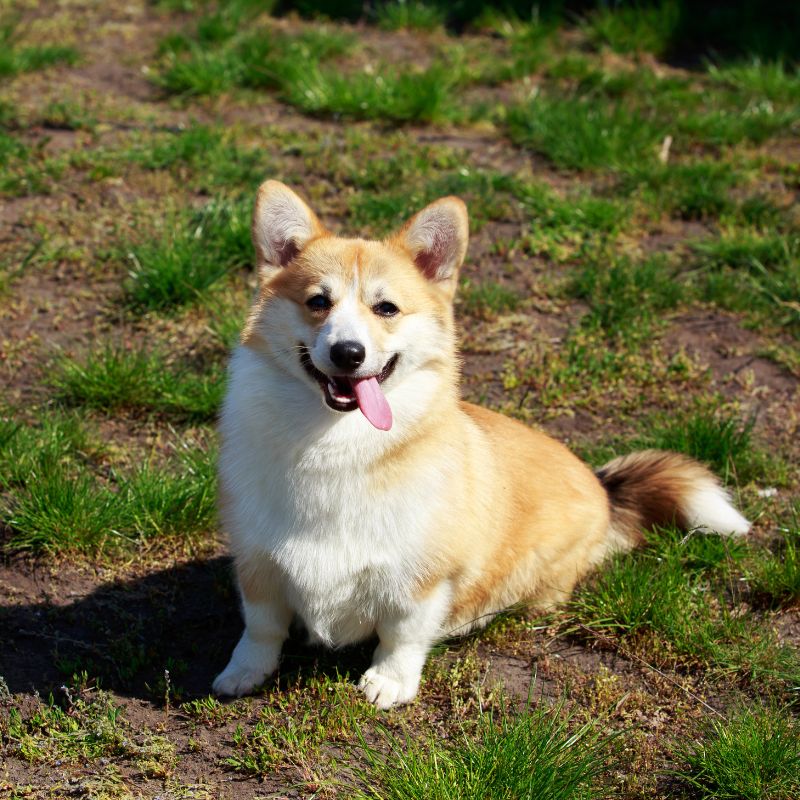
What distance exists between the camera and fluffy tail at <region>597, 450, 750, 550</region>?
13.5 ft

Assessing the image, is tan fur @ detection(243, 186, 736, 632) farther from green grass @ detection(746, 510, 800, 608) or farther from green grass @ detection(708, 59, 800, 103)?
green grass @ detection(708, 59, 800, 103)

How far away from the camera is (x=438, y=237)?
3553 mm

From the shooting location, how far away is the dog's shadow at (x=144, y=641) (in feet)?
11.8

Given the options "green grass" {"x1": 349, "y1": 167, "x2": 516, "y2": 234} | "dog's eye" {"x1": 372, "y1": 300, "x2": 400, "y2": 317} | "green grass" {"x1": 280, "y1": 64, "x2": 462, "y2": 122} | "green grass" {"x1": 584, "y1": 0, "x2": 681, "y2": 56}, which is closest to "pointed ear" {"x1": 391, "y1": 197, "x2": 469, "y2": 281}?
"dog's eye" {"x1": 372, "y1": 300, "x2": 400, "y2": 317}

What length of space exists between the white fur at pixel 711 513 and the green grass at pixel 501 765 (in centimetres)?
114

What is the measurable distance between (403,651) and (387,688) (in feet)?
0.45

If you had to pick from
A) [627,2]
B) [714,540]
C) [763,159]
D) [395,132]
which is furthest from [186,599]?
[627,2]

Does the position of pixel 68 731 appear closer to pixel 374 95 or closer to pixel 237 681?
pixel 237 681

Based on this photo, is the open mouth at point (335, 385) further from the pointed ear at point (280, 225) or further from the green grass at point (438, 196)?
the green grass at point (438, 196)

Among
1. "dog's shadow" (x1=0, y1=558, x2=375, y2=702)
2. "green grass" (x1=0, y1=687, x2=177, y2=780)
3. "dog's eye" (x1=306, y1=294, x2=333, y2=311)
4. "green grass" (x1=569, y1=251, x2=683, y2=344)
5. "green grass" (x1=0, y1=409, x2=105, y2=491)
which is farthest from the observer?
"green grass" (x1=569, y1=251, x2=683, y2=344)

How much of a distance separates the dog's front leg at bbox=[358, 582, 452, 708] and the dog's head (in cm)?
70

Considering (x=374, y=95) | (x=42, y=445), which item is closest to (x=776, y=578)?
(x=42, y=445)

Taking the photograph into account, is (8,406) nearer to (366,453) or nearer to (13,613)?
(13,613)

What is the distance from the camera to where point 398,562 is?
336 cm
